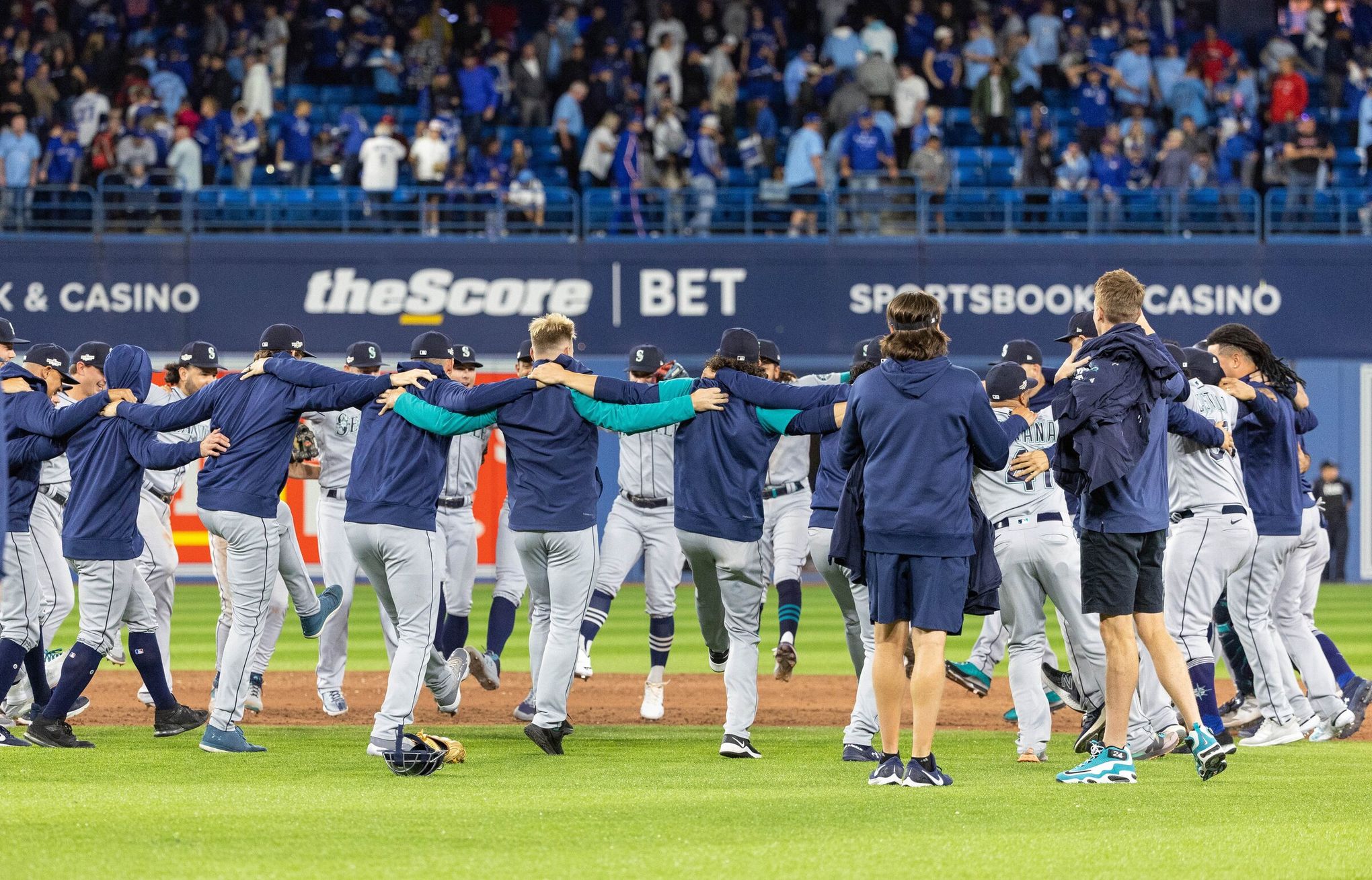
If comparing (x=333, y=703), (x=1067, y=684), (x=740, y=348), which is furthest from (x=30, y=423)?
(x=1067, y=684)

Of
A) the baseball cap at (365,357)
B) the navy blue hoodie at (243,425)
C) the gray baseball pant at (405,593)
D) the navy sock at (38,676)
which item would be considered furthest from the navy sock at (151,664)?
the baseball cap at (365,357)

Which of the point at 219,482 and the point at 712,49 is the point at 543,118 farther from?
the point at 219,482

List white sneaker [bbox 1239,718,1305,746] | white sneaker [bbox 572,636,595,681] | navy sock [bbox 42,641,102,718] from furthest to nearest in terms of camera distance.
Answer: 1. white sneaker [bbox 572,636,595,681]
2. white sneaker [bbox 1239,718,1305,746]
3. navy sock [bbox 42,641,102,718]

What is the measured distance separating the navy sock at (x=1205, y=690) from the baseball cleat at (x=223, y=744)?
4807mm

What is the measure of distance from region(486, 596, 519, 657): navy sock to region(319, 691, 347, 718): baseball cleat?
1050mm

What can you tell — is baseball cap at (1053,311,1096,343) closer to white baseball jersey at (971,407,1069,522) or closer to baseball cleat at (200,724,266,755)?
white baseball jersey at (971,407,1069,522)

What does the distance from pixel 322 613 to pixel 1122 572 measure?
476 cm

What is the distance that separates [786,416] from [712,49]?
17.5m

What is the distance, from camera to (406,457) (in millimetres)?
8008

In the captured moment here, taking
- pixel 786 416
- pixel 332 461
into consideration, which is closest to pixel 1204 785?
pixel 786 416

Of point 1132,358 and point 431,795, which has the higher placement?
point 1132,358

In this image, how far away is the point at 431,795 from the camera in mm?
6871

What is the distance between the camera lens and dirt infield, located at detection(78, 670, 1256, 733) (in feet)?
32.7

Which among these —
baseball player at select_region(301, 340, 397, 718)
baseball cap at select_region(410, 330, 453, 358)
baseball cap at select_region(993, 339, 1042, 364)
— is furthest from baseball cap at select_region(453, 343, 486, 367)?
baseball cap at select_region(993, 339, 1042, 364)
